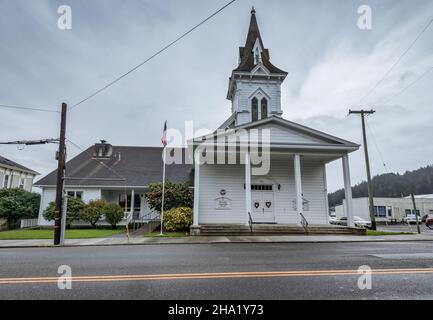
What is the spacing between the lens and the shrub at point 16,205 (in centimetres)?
2270

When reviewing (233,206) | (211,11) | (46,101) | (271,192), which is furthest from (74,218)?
(211,11)

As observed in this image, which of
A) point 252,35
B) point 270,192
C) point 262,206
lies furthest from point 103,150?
point 252,35

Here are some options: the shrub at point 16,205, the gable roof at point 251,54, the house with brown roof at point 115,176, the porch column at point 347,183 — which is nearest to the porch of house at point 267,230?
the porch column at point 347,183

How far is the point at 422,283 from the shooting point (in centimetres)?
468

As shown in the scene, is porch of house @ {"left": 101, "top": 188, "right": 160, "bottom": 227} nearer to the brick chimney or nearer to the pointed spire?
the brick chimney

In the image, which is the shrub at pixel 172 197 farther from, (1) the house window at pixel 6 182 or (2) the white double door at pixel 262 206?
(1) the house window at pixel 6 182

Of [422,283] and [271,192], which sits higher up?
[271,192]

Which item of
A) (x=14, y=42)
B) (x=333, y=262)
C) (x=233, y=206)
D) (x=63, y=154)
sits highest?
(x=14, y=42)

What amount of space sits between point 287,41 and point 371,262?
1221 centimetres

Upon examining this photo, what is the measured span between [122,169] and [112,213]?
5638mm

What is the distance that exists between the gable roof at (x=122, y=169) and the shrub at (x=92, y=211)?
211 centimetres

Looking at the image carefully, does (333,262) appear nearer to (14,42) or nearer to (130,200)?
(14,42)

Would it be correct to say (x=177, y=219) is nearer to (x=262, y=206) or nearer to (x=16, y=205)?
(x=262, y=206)

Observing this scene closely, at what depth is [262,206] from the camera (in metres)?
18.2
